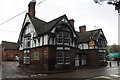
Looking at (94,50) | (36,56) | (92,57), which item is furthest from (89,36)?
(36,56)

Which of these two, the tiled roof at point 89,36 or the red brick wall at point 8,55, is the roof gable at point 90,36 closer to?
the tiled roof at point 89,36

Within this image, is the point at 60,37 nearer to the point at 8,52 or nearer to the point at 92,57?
Answer: the point at 92,57

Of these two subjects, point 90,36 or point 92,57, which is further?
point 90,36

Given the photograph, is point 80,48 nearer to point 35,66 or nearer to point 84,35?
point 84,35

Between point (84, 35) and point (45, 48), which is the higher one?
point (84, 35)

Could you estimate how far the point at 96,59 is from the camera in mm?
31734

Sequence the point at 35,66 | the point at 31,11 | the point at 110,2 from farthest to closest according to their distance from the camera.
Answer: the point at 31,11 < the point at 35,66 < the point at 110,2

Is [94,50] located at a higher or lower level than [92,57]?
higher

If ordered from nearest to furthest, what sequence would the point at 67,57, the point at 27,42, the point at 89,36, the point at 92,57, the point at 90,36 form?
the point at 67,57 → the point at 27,42 → the point at 92,57 → the point at 90,36 → the point at 89,36

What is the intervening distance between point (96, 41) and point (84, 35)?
511 centimetres

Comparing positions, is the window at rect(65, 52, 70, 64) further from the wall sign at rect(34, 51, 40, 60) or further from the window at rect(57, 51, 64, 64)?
the wall sign at rect(34, 51, 40, 60)

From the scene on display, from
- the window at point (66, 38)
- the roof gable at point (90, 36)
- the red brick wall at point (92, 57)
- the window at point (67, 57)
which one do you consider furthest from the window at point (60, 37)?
the red brick wall at point (92, 57)

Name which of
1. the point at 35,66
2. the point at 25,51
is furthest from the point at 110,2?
the point at 25,51

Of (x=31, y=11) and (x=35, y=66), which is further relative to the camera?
(x=31, y=11)
